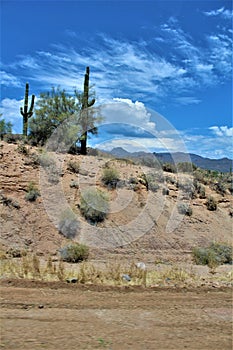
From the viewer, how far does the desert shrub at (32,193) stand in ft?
64.6

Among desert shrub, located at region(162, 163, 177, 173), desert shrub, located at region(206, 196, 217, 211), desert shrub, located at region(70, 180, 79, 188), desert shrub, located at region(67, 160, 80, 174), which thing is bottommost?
desert shrub, located at region(206, 196, 217, 211)

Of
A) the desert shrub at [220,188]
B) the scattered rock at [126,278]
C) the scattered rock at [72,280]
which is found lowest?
the scattered rock at [126,278]

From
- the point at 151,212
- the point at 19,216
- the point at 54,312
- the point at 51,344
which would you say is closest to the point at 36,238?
the point at 19,216

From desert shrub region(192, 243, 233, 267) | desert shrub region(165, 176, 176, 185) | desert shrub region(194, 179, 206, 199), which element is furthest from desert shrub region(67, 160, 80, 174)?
desert shrub region(192, 243, 233, 267)

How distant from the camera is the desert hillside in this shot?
17.5 meters

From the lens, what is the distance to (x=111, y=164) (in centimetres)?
2553

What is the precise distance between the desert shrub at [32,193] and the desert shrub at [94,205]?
218cm

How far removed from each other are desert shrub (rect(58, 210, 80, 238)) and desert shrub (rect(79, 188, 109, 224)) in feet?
2.92

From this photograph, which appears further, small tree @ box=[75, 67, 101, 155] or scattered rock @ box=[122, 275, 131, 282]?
small tree @ box=[75, 67, 101, 155]

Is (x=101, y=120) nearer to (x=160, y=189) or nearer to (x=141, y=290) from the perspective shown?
(x=160, y=189)

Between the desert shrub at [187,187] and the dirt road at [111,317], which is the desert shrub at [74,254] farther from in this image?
the desert shrub at [187,187]

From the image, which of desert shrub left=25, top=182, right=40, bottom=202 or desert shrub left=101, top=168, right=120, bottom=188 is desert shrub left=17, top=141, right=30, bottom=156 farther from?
desert shrub left=101, top=168, right=120, bottom=188

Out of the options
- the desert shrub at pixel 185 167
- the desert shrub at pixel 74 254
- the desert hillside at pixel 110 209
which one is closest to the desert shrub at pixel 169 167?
the desert shrub at pixel 185 167

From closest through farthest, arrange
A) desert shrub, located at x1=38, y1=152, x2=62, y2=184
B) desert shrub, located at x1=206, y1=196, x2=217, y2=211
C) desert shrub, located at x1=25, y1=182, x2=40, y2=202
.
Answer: desert shrub, located at x1=25, y1=182, x2=40, y2=202 < desert shrub, located at x1=38, y1=152, x2=62, y2=184 < desert shrub, located at x1=206, y1=196, x2=217, y2=211
